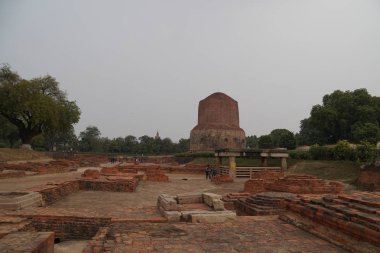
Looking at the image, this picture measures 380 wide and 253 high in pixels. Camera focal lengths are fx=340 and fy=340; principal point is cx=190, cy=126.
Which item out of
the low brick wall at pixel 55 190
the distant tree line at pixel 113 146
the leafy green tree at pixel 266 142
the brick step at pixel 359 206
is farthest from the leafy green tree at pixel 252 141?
the brick step at pixel 359 206

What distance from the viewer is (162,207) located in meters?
6.07

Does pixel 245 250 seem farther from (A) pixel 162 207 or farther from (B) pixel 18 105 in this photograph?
(B) pixel 18 105

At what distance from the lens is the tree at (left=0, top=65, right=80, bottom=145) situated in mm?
27203

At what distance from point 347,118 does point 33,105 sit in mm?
28329

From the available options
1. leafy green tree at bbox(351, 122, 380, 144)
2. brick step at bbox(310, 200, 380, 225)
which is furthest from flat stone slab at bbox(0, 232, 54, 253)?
leafy green tree at bbox(351, 122, 380, 144)

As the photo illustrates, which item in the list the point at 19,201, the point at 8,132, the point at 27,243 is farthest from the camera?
the point at 8,132

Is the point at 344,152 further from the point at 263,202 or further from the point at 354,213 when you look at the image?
the point at 354,213

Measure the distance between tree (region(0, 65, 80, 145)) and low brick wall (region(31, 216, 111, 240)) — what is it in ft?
80.1

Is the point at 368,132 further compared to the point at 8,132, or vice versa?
the point at 8,132

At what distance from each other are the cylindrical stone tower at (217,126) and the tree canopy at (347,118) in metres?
9.31

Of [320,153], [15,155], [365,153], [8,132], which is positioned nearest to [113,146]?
[8,132]

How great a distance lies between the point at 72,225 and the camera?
5520 mm

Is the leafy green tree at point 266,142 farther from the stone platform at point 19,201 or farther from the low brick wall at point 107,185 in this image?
the stone platform at point 19,201

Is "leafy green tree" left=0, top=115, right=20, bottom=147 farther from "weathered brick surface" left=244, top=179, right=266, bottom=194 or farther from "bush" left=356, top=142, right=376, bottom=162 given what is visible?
"bush" left=356, top=142, right=376, bottom=162
